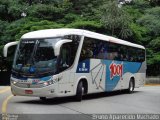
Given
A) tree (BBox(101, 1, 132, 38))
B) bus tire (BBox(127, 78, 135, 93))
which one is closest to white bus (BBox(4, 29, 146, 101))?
bus tire (BBox(127, 78, 135, 93))

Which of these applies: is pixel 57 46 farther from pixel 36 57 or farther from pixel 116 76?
pixel 116 76

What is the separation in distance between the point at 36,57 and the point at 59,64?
0.96 meters

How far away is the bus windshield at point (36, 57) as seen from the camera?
17.6 m

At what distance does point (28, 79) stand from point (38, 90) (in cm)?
60

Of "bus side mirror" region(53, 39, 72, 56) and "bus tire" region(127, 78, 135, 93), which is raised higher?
"bus side mirror" region(53, 39, 72, 56)

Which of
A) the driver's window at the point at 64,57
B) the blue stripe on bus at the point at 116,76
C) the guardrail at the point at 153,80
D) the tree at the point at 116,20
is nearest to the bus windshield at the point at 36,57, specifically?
the driver's window at the point at 64,57

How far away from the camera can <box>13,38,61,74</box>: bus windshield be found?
17.6m

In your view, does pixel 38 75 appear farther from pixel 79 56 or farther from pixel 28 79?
pixel 79 56

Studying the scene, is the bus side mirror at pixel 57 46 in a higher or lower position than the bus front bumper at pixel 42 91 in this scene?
higher

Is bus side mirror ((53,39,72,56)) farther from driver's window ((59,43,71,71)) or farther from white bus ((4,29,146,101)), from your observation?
driver's window ((59,43,71,71))

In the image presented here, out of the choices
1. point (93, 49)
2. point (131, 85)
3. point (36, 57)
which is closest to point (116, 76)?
point (131, 85)

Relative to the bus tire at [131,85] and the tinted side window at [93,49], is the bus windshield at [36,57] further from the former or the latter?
the bus tire at [131,85]

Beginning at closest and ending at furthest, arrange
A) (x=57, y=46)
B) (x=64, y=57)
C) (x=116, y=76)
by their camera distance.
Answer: (x=57, y=46) < (x=64, y=57) < (x=116, y=76)

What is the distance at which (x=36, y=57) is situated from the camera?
58.3ft
